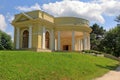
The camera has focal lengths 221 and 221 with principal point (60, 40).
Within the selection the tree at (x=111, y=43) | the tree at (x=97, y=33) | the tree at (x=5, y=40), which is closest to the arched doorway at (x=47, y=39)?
the tree at (x=5, y=40)

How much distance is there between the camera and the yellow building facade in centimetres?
3378

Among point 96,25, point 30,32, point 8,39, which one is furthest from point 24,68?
point 96,25

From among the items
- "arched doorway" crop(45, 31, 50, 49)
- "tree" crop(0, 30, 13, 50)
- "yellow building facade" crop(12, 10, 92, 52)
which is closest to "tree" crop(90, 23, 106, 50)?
"tree" crop(0, 30, 13, 50)

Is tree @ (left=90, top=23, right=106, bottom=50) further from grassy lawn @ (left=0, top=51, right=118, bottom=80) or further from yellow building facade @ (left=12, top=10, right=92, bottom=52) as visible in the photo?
grassy lawn @ (left=0, top=51, right=118, bottom=80)

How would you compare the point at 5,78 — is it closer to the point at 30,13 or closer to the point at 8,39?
the point at 30,13

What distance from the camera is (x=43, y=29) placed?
3425 cm

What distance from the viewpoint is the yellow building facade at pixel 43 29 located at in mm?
33781

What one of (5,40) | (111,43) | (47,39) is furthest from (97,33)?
(47,39)

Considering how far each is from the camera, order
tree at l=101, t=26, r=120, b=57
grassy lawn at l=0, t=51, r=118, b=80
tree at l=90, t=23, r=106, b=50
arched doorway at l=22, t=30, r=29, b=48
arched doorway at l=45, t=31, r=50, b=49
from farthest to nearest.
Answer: tree at l=90, t=23, r=106, b=50 → tree at l=101, t=26, r=120, b=57 → arched doorway at l=45, t=31, r=50, b=49 → arched doorway at l=22, t=30, r=29, b=48 → grassy lawn at l=0, t=51, r=118, b=80

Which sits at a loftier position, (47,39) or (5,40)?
(5,40)

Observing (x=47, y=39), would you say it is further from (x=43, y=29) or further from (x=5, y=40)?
(x=5, y=40)

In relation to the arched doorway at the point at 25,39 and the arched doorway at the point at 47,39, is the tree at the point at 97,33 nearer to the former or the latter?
the arched doorway at the point at 47,39

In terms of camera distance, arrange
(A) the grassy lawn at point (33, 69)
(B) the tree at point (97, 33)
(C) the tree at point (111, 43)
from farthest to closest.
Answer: (B) the tree at point (97, 33) → (C) the tree at point (111, 43) → (A) the grassy lawn at point (33, 69)

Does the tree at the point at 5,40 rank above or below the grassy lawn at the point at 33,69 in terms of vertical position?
above
